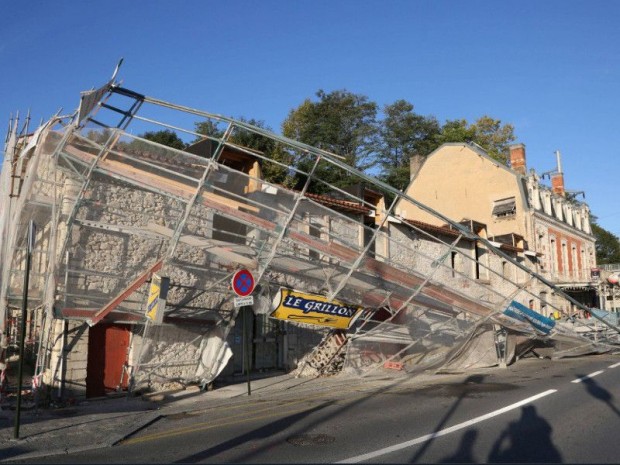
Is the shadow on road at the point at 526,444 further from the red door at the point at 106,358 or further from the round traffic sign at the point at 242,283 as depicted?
the red door at the point at 106,358

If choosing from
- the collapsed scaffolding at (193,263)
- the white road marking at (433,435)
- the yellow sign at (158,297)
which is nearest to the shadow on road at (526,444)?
the white road marking at (433,435)

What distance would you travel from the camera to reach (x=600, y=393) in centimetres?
1064

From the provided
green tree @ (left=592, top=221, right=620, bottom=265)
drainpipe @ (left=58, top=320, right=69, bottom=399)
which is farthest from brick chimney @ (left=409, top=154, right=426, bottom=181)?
green tree @ (left=592, top=221, right=620, bottom=265)

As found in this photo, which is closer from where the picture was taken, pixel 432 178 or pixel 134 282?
pixel 134 282

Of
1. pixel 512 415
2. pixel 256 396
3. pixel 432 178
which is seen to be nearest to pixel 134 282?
pixel 256 396

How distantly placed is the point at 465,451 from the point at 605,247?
223 ft

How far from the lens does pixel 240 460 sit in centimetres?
616

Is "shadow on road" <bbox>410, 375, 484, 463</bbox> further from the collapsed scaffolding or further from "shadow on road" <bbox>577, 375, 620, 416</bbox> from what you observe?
"shadow on road" <bbox>577, 375, 620, 416</bbox>

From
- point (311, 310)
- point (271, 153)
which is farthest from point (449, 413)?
point (271, 153)

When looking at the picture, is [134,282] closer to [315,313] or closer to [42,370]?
[42,370]

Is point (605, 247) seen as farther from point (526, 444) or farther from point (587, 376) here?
point (526, 444)

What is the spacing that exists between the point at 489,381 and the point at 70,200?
10696mm

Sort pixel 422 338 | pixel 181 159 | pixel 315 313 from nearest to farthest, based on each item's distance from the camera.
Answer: pixel 181 159
pixel 315 313
pixel 422 338

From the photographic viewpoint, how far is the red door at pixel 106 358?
12180 mm
